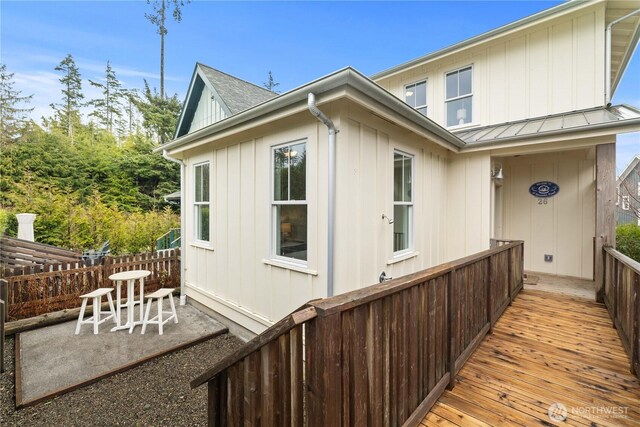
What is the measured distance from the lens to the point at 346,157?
10.4ft

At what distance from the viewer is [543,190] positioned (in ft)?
22.4

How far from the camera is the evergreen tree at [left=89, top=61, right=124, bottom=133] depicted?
21.7 meters

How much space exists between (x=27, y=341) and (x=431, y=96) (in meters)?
9.56

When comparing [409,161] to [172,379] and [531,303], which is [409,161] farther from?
[172,379]

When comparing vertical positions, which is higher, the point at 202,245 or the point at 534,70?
the point at 534,70

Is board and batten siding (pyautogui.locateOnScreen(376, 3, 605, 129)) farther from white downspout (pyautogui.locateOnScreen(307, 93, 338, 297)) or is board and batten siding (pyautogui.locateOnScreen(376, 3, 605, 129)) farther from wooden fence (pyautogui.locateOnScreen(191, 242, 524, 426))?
wooden fence (pyautogui.locateOnScreen(191, 242, 524, 426))

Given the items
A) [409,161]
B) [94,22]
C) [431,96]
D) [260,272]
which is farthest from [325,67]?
[260,272]

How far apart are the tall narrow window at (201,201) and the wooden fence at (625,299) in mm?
6095

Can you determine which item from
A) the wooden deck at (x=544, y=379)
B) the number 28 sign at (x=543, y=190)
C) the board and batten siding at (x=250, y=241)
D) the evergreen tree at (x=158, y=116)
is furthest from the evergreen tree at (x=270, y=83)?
the wooden deck at (x=544, y=379)

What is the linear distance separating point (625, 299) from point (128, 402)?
5737mm

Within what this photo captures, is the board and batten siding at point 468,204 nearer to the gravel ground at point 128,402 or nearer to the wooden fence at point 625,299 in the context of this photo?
the wooden fence at point 625,299

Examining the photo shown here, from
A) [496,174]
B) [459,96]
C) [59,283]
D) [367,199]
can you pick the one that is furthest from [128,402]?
[459,96]

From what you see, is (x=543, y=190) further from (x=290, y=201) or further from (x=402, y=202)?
(x=290, y=201)

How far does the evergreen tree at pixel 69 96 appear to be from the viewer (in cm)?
1958
